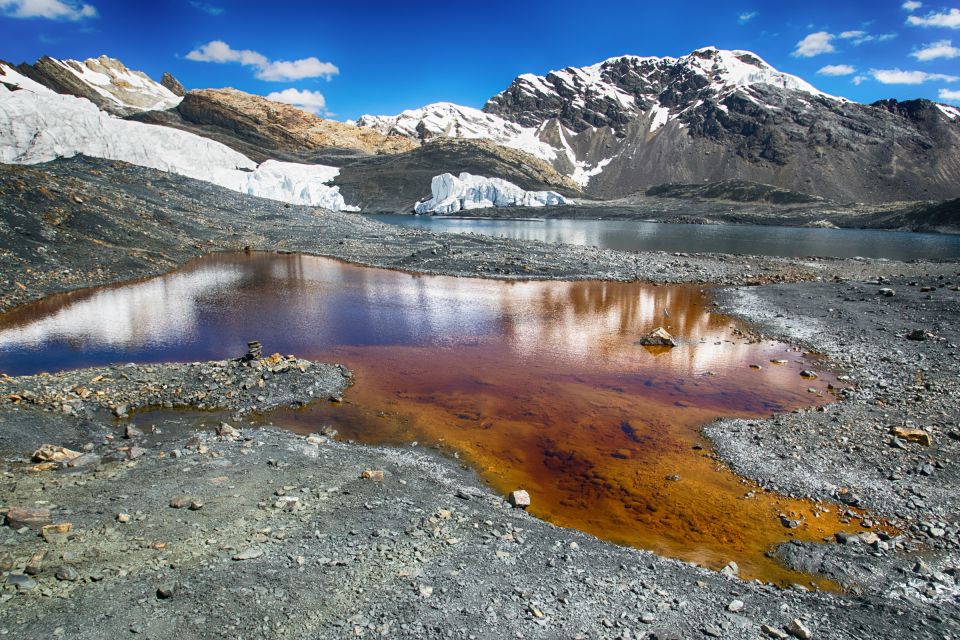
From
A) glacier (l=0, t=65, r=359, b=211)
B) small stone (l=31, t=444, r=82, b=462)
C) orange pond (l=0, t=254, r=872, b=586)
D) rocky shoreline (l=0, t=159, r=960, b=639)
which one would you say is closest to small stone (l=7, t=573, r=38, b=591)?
rocky shoreline (l=0, t=159, r=960, b=639)

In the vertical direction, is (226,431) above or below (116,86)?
below

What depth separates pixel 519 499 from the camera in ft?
34.4

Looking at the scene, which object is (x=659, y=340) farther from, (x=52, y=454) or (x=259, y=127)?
(x=259, y=127)

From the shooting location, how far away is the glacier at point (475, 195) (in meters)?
140

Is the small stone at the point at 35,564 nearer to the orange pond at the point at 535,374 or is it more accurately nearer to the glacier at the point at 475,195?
the orange pond at the point at 535,374

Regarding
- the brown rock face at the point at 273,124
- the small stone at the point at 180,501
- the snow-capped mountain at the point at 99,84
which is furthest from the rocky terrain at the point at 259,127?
the small stone at the point at 180,501

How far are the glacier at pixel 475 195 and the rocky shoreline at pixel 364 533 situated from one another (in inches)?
4999

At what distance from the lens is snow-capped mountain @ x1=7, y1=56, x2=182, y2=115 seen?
146750mm

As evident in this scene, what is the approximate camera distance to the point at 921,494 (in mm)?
10383

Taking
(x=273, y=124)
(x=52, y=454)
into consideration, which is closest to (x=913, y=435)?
(x=52, y=454)

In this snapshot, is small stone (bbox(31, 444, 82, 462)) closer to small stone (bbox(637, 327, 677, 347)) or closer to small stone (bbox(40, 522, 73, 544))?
small stone (bbox(40, 522, 73, 544))

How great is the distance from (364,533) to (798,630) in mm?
6455

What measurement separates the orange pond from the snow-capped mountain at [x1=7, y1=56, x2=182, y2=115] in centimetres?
16344

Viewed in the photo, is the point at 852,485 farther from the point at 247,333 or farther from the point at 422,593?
the point at 247,333
